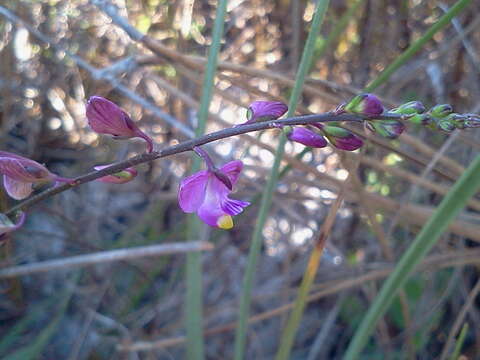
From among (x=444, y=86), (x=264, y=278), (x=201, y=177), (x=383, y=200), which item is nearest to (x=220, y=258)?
(x=264, y=278)

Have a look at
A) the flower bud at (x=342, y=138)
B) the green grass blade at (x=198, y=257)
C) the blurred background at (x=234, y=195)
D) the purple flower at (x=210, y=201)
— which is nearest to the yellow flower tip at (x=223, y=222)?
the purple flower at (x=210, y=201)

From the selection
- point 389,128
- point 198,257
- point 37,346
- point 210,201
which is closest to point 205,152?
point 210,201

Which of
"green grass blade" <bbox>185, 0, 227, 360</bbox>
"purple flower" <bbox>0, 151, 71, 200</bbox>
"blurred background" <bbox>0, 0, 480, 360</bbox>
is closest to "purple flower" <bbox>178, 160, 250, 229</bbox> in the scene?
"purple flower" <bbox>0, 151, 71, 200</bbox>

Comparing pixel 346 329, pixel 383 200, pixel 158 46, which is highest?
pixel 158 46

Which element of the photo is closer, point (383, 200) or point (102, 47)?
point (383, 200)

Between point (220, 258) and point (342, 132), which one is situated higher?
point (342, 132)

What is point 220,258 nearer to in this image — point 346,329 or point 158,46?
point 346,329

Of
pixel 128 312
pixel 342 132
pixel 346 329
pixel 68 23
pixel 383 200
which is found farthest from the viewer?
pixel 68 23
